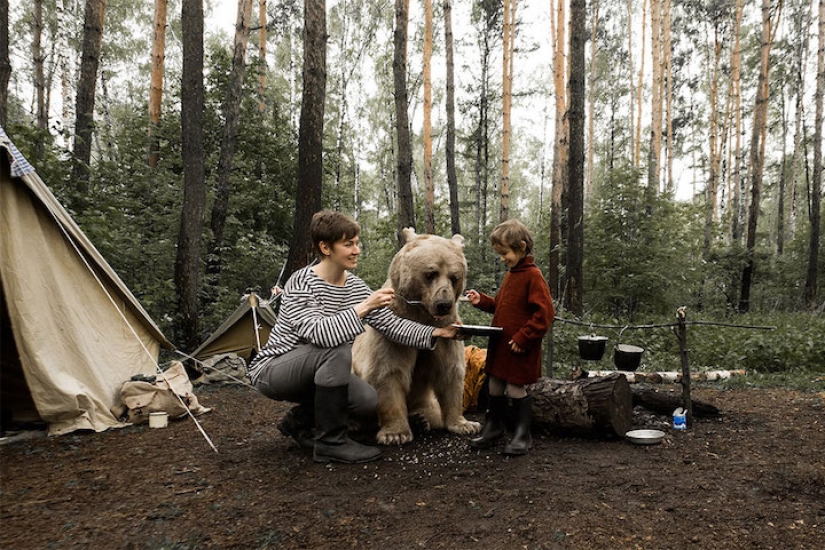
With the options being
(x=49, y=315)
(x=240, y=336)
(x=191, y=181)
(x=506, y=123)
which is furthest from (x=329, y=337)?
(x=506, y=123)

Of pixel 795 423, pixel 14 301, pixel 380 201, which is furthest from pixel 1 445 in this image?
pixel 380 201

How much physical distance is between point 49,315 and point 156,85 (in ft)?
28.5

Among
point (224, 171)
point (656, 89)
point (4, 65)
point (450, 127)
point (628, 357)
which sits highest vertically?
point (656, 89)

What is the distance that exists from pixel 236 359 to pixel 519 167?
33607 mm

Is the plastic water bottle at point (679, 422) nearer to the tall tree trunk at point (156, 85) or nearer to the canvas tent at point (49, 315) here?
the canvas tent at point (49, 315)

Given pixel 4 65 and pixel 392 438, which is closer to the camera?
pixel 392 438

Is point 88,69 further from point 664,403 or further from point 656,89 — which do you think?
point 656,89

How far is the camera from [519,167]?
3684cm

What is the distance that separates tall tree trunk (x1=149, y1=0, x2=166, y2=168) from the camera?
9.48m

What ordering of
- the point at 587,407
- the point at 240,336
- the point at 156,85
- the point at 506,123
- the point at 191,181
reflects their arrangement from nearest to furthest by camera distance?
the point at 587,407 → the point at 240,336 → the point at 191,181 → the point at 156,85 → the point at 506,123

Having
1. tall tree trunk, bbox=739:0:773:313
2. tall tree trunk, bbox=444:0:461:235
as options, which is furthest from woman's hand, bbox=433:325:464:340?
tall tree trunk, bbox=739:0:773:313

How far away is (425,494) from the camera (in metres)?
2.42

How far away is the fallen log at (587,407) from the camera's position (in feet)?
A: 10.7

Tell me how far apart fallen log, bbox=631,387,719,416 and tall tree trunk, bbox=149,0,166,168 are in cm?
904
